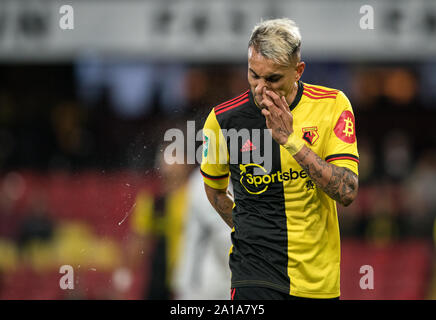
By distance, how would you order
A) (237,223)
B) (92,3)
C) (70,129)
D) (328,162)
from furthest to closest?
(70,129) < (92,3) < (237,223) < (328,162)

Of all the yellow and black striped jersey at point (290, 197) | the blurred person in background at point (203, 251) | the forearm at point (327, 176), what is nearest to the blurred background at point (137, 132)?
the blurred person in background at point (203, 251)

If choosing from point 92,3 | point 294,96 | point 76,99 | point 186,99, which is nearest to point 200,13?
point 92,3

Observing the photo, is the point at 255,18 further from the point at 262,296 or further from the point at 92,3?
the point at 262,296

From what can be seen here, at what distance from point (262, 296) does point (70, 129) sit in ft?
31.8

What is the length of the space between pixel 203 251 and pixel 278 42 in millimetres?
2572

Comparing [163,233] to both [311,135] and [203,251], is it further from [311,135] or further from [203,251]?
[311,135]

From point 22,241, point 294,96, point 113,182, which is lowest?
point 22,241

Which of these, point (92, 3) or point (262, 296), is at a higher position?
point (92, 3)

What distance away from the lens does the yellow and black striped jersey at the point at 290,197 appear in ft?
11.0

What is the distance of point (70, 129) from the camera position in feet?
41.2

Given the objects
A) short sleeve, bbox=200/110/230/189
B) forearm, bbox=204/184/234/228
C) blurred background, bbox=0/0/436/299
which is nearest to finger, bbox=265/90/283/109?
short sleeve, bbox=200/110/230/189

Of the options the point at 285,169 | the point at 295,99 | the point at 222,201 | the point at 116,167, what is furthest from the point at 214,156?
the point at 116,167

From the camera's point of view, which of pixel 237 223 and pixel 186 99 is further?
pixel 186 99

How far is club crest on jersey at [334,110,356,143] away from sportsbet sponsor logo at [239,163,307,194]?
0.26 m
